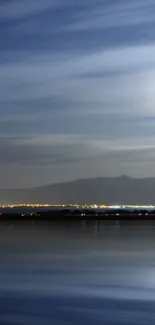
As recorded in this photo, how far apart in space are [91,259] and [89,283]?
15.3m

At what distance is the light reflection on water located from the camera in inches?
→ 1464

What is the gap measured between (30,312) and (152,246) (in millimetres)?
42488

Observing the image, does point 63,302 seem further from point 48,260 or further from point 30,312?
point 48,260

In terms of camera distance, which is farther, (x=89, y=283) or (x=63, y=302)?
(x=89, y=283)

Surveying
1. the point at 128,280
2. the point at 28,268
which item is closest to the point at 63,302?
the point at 128,280

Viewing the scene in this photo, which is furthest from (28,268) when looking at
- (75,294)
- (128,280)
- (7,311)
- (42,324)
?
(42,324)

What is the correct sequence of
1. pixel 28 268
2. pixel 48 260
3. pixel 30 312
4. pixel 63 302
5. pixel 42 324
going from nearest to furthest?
pixel 42 324
pixel 30 312
pixel 63 302
pixel 28 268
pixel 48 260

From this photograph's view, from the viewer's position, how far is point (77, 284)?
160 ft

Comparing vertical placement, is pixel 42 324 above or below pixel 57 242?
below

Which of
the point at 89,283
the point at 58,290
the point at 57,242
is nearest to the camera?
the point at 58,290

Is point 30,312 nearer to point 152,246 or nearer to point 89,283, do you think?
point 89,283

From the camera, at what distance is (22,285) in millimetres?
47812

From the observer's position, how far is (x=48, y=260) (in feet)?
210

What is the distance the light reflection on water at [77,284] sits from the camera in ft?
122
